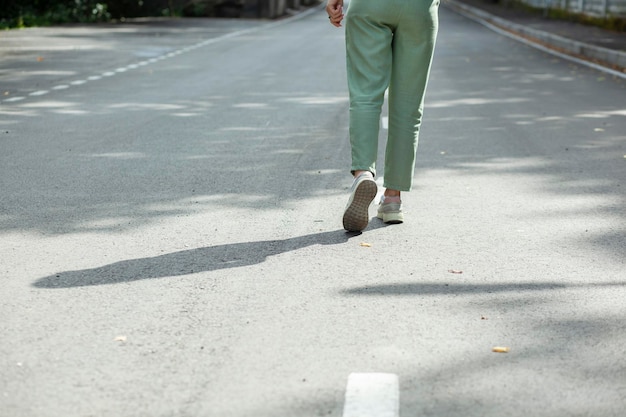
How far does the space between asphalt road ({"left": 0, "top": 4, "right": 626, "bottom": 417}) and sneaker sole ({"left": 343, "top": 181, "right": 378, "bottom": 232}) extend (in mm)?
94

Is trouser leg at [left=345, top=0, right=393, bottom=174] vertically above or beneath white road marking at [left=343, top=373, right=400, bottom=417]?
above

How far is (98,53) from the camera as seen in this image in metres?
20.6

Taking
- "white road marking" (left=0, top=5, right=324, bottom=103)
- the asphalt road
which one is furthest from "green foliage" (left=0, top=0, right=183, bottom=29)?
the asphalt road

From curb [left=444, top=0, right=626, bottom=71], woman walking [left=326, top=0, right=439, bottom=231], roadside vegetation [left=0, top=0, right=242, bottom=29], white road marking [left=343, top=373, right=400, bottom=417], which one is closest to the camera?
white road marking [left=343, top=373, right=400, bottom=417]

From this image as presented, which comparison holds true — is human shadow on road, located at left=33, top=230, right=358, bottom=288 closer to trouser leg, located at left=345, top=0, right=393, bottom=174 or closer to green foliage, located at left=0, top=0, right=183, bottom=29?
trouser leg, located at left=345, top=0, right=393, bottom=174

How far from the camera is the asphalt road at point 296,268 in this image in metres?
3.57

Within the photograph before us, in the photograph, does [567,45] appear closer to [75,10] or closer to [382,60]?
[75,10]

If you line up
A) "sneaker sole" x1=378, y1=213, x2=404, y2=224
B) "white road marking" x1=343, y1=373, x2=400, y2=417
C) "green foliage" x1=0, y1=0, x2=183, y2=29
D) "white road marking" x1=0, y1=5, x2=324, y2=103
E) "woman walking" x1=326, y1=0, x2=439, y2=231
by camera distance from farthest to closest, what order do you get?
"green foliage" x1=0, y1=0, x2=183, y2=29 < "white road marking" x1=0, y1=5, x2=324, y2=103 < "sneaker sole" x1=378, y1=213, x2=404, y2=224 < "woman walking" x1=326, y1=0, x2=439, y2=231 < "white road marking" x1=343, y1=373, x2=400, y2=417

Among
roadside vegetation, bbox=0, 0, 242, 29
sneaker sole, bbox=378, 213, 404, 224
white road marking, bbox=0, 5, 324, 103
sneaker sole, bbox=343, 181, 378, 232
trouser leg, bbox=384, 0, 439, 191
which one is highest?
trouser leg, bbox=384, 0, 439, 191

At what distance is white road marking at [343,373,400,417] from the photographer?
3.33 meters

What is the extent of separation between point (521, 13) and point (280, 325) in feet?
124

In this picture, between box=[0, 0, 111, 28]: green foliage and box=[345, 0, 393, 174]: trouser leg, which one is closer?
box=[345, 0, 393, 174]: trouser leg

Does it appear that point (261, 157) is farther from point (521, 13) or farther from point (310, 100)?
point (521, 13)

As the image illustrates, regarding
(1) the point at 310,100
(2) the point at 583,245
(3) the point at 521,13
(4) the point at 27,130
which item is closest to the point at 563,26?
(3) the point at 521,13
